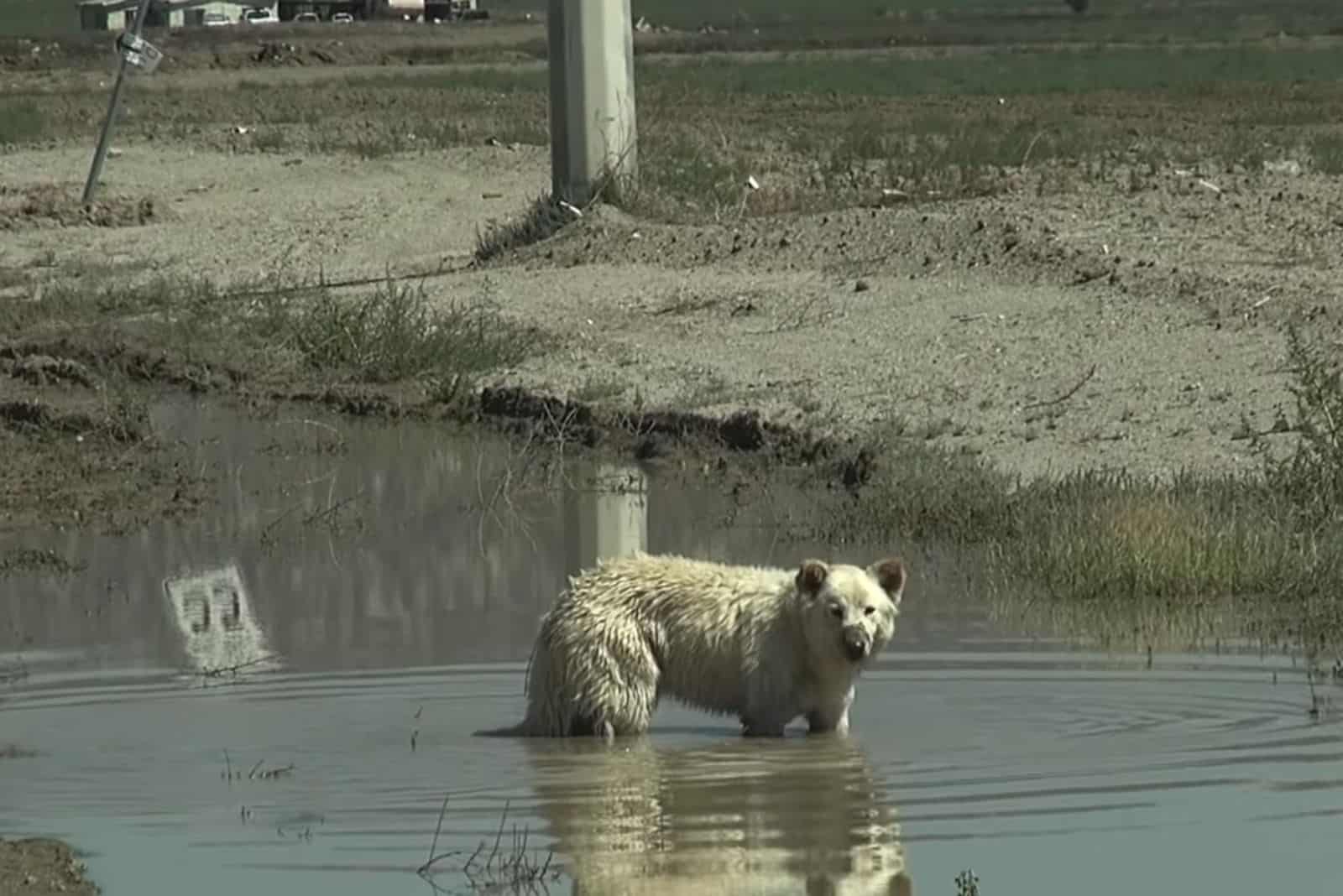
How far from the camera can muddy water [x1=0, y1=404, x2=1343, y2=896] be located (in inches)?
362

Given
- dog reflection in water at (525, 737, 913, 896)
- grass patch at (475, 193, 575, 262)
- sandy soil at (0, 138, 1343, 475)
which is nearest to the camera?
dog reflection in water at (525, 737, 913, 896)

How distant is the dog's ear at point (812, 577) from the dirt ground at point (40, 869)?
2.83 m

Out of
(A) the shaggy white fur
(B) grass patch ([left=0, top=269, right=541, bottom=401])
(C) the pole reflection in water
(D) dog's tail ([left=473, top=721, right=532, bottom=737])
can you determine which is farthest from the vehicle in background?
(A) the shaggy white fur

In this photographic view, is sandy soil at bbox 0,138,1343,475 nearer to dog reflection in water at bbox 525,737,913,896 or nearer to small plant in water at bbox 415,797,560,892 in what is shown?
dog reflection in water at bbox 525,737,913,896

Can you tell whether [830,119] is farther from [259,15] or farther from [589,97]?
[259,15]

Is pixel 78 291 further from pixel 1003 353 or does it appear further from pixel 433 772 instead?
pixel 433 772

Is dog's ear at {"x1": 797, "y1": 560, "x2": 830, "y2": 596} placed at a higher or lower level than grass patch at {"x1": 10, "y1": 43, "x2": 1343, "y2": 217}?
higher

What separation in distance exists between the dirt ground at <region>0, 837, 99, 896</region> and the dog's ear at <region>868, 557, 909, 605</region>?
3061 mm

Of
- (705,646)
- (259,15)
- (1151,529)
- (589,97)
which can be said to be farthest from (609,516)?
(259,15)

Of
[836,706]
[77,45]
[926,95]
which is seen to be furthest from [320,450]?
[77,45]

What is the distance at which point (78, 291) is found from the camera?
81.1ft

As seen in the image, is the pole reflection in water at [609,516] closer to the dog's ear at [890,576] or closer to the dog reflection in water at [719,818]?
the dog's ear at [890,576]

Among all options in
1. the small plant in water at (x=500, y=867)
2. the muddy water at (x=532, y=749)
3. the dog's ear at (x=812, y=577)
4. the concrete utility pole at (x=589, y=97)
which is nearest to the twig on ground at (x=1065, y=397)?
the muddy water at (x=532, y=749)

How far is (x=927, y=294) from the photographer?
21.7m
